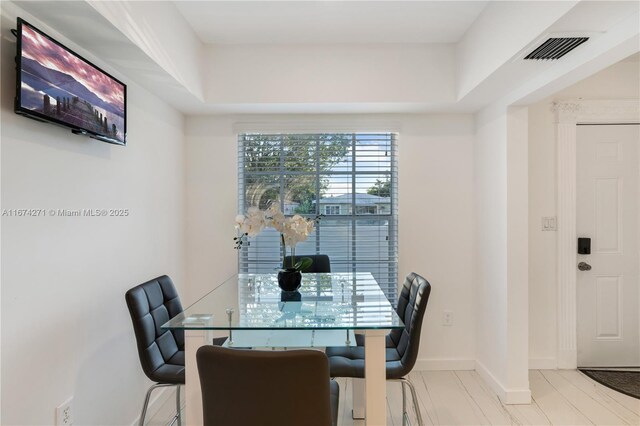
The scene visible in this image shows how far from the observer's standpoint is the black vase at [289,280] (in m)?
2.11

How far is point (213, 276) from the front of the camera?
3025 mm

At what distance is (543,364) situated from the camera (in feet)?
9.39

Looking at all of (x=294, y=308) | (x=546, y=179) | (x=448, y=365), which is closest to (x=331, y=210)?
(x=294, y=308)

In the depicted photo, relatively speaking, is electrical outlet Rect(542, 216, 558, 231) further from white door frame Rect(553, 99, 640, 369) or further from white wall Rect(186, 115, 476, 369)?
white wall Rect(186, 115, 476, 369)

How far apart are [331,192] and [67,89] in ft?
6.71

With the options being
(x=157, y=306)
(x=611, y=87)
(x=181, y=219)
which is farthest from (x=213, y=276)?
(x=611, y=87)

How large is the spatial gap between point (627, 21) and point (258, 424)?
6.95ft

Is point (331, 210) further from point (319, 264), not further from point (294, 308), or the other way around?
point (294, 308)

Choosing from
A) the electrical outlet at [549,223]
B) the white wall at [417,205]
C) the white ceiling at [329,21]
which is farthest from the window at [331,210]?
the electrical outlet at [549,223]

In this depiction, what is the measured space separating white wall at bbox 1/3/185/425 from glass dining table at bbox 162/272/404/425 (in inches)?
18.9

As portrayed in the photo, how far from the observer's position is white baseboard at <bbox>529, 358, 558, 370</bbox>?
286 centimetres

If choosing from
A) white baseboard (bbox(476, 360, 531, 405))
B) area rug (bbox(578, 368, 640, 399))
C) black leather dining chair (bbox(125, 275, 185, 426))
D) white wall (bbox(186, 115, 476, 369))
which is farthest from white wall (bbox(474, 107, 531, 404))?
black leather dining chair (bbox(125, 275, 185, 426))

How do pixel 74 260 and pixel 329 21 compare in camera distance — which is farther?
pixel 329 21

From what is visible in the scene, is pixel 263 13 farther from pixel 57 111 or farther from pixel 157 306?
pixel 157 306
